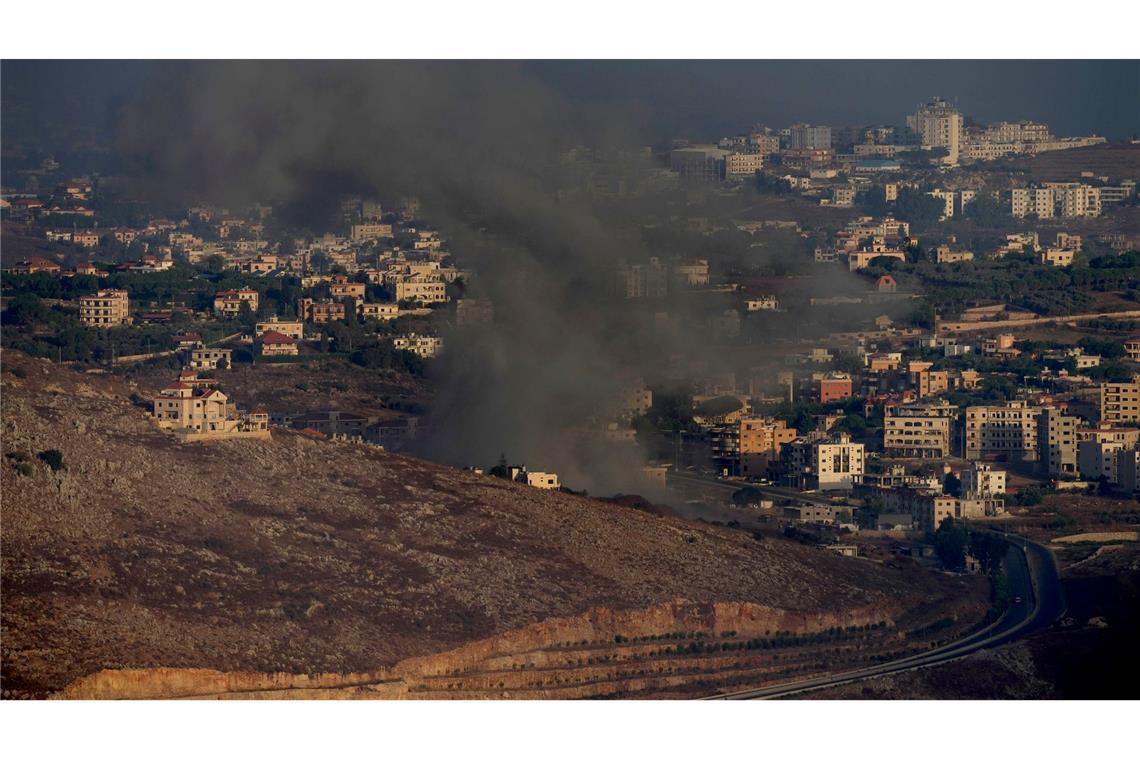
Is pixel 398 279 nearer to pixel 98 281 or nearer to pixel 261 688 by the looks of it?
pixel 98 281

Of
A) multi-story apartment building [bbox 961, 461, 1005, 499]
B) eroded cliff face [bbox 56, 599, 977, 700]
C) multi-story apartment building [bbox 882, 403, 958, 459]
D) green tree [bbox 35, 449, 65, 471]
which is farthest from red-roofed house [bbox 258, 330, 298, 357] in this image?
eroded cliff face [bbox 56, 599, 977, 700]

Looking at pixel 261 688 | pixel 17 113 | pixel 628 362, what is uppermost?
pixel 17 113

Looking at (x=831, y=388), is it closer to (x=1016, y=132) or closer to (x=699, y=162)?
(x=699, y=162)

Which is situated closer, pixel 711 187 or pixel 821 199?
pixel 711 187

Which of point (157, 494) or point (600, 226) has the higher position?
point (600, 226)

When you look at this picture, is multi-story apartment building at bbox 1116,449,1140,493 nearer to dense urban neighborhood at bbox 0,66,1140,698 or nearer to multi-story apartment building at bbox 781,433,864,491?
dense urban neighborhood at bbox 0,66,1140,698

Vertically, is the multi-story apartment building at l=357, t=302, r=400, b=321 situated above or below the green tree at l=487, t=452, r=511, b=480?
above

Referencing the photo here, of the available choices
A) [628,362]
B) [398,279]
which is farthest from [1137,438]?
[398,279]
